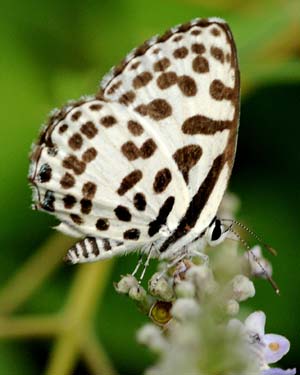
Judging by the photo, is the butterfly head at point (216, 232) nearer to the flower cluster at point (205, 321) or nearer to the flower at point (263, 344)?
the flower cluster at point (205, 321)

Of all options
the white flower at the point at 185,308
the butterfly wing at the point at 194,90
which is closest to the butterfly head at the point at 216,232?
the butterfly wing at the point at 194,90

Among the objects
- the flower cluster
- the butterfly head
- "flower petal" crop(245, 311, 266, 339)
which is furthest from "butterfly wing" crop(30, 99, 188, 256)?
"flower petal" crop(245, 311, 266, 339)

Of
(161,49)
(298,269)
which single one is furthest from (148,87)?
(298,269)

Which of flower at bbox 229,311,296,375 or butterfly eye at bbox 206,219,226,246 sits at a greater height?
butterfly eye at bbox 206,219,226,246

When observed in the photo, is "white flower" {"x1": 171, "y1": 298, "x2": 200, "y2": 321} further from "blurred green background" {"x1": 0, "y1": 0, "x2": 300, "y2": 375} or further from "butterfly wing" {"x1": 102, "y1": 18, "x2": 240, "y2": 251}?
"blurred green background" {"x1": 0, "y1": 0, "x2": 300, "y2": 375}

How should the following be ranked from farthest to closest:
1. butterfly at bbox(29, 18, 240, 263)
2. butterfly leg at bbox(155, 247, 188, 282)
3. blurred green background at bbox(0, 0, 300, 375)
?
blurred green background at bbox(0, 0, 300, 375) < butterfly at bbox(29, 18, 240, 263) < butterfly leg at bbox(155, 247, 188, 282)

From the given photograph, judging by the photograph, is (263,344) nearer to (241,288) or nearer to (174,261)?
(241,288)
